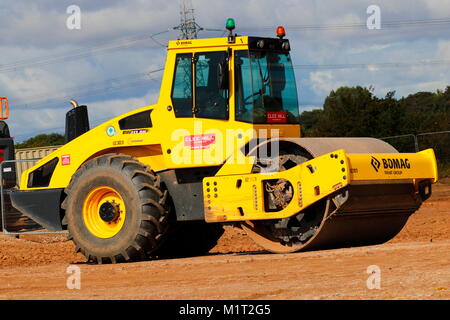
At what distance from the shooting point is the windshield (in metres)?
11.8

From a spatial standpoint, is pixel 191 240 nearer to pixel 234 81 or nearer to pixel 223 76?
pixel 234 81

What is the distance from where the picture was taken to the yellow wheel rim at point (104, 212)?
12477mm

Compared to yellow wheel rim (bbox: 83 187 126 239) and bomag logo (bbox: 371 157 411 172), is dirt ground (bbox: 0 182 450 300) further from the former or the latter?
bomag logo (bbox: 371 157 411 172)

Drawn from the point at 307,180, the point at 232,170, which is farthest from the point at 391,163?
the point at 232,170

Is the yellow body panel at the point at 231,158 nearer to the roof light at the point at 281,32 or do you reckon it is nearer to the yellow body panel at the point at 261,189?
the yellow body panel at the point at 261,189

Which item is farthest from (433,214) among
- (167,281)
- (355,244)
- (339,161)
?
(167,281)

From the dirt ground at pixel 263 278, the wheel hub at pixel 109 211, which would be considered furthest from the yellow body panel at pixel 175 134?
the dirt ground at pixel 263 278

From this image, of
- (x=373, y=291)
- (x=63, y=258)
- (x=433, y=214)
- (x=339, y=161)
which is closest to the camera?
(x=373, y=291)

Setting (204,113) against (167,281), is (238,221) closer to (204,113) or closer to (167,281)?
(204,113)

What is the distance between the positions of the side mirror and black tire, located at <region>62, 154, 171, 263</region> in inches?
64.7

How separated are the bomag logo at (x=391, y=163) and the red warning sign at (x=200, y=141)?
218cm

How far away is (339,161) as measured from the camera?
10852 mm

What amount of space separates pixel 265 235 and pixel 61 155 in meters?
3.64

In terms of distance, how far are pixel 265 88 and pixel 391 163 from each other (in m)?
2.00
